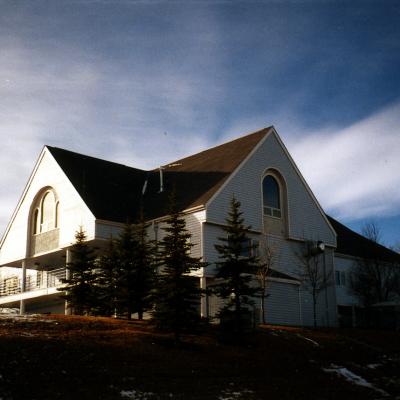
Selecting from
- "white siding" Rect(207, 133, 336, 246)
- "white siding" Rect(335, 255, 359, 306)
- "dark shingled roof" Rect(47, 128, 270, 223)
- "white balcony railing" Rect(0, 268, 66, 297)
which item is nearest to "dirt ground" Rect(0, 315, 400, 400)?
"white siding" Rect(207, 133, 336, 246)

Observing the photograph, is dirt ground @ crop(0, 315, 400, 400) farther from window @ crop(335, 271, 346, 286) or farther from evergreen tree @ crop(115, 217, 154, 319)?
window @ crop(335, 271, 346, 286)

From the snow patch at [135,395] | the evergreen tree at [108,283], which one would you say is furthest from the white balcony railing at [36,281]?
the snow patch at [135,395]

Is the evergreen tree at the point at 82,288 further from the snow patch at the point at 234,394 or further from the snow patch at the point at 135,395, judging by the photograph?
the snow patch at the point at 135,395

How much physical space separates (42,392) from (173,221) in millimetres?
9601

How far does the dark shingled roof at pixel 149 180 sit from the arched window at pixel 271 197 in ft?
7.71

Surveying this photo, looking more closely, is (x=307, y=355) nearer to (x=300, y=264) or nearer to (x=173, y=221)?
(x=173, y=221)

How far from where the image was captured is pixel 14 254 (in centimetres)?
3931

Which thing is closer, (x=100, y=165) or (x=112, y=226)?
(x=112, y=226)

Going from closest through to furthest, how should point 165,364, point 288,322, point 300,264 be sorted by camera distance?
1. point 165,364
2. point 288,322
3. point 300,264

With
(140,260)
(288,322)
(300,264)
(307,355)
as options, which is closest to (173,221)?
(140,260)

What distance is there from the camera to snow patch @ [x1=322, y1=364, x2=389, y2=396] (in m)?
20.0

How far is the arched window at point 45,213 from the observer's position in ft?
122

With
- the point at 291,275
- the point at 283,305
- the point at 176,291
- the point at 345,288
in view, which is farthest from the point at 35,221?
the point at 345,288

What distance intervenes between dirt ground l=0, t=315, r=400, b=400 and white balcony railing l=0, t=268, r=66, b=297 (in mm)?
12783
